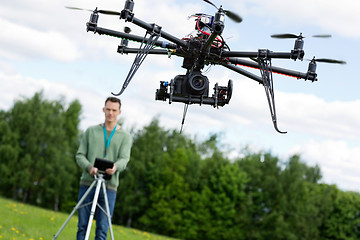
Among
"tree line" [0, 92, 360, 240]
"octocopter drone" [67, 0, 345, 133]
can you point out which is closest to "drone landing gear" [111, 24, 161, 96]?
"octocopter drone" [67, 0, 345, 133]

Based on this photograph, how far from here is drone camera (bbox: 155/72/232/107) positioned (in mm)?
7211

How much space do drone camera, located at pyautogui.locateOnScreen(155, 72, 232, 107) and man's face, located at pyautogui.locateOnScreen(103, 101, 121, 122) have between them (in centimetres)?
87

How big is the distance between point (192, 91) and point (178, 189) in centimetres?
4383

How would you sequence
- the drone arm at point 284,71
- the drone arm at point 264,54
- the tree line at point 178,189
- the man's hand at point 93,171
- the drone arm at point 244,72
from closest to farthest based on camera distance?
the man's hand at point 93,171 < the drone arm at point 264,54 < the drone arm at point 284,71 < the drone arm at point 244,72 < the tree line at point 178,189

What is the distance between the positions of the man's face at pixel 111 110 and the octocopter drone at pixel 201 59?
1.29 ft

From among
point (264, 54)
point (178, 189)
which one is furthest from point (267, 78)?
point (178, 189)

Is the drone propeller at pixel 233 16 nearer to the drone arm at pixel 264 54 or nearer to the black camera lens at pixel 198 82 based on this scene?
the drone arm at pixel 264 54

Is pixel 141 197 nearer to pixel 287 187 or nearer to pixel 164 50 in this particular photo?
pixel 287 187

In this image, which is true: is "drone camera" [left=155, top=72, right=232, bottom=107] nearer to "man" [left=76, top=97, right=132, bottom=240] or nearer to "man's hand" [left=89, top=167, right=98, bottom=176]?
"man" [left=76, top=97, right=132, bottom=240]

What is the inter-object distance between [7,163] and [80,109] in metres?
11.6

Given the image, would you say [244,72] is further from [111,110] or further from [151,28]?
[111,110]

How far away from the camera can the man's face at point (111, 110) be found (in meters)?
6.69

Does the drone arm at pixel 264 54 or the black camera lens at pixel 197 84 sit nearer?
the drone arm at pixel 264 54

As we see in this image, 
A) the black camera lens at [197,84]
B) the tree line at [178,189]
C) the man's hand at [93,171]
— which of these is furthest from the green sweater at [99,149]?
the tree line at [178,189]
